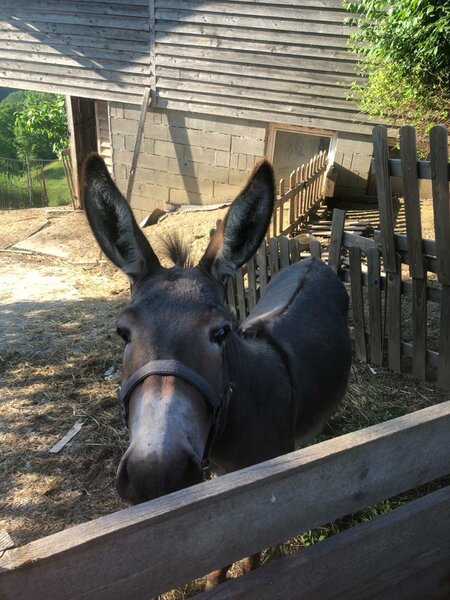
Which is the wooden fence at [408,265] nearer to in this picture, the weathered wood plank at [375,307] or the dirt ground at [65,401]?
the weathered wood plank at [375,307]

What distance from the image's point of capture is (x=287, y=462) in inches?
54.8

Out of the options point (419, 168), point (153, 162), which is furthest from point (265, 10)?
point (419, 168)

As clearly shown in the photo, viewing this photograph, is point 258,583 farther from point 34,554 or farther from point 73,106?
point 73,106

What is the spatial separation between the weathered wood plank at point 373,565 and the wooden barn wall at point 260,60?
9.85 m

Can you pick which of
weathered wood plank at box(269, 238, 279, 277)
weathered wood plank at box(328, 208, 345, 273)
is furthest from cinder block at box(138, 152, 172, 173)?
weathered wood plank at box(328, 208, 345, 273)

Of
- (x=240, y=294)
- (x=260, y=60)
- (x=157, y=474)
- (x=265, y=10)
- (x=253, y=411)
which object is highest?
(x=265, y=10)

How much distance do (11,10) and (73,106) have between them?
2.76 meters

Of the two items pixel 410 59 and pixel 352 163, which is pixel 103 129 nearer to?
pixel 352 163

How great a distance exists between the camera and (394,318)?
470cm

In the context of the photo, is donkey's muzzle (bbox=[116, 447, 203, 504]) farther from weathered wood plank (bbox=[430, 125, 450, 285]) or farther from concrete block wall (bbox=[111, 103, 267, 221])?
concrete block wall (bbox=[111, 103, 267, 221])

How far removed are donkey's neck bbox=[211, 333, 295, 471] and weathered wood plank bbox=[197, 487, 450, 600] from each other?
2.61ft

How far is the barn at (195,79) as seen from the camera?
10.2 meters

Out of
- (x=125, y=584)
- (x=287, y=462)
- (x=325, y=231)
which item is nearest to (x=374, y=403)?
(x=287, y=462)

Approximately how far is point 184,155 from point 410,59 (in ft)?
20.5
